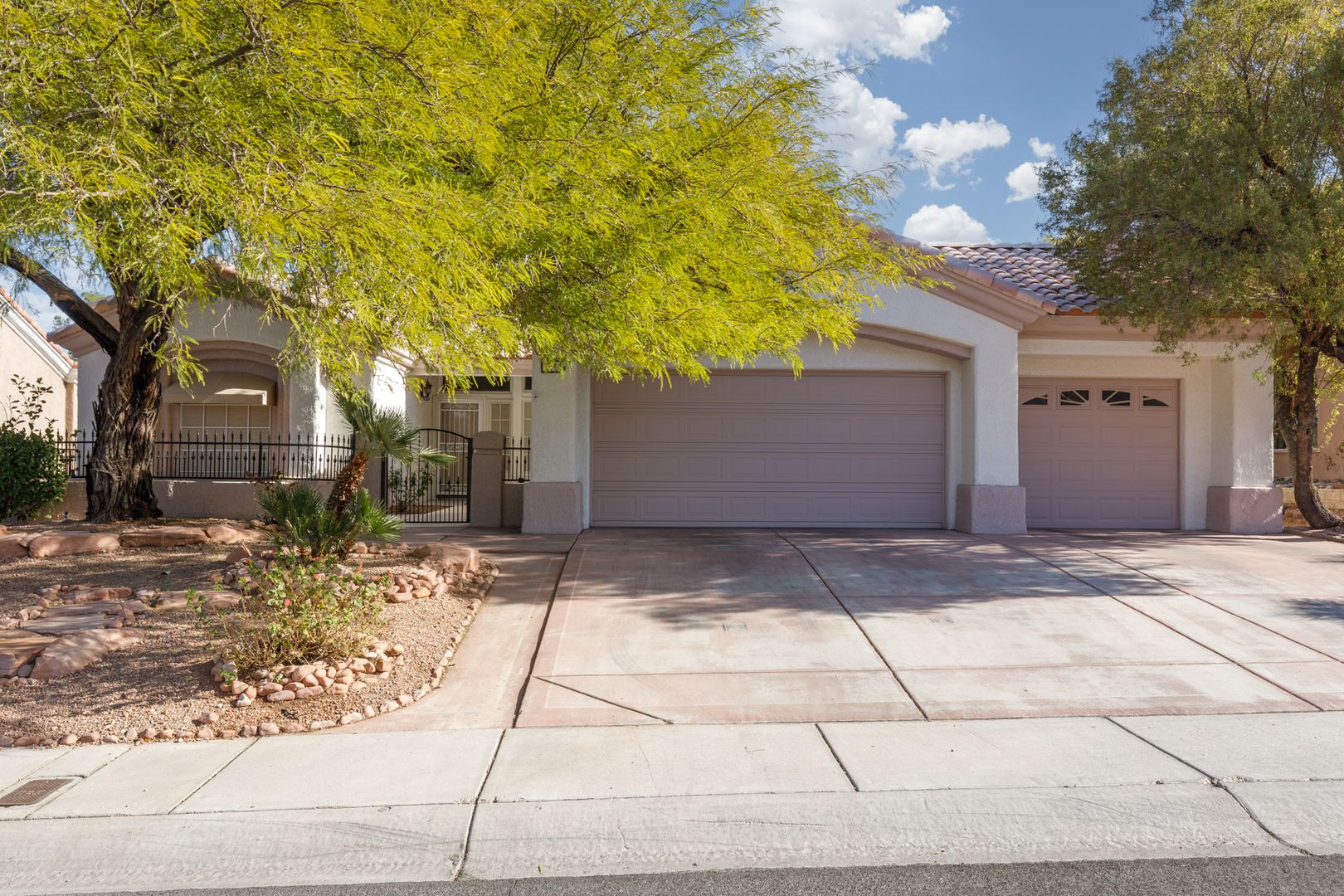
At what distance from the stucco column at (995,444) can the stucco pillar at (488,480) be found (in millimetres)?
6817

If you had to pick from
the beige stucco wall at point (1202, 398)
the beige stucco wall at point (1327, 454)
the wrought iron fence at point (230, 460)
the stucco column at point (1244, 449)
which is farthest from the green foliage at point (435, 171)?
the beige stucco wall at point (1327, 454)

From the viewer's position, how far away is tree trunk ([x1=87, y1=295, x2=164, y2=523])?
453 inches

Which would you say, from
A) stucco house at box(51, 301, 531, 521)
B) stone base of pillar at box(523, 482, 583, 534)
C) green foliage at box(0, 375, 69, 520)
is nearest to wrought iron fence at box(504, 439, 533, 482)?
stucco house at box(51, 301, 531, 521)

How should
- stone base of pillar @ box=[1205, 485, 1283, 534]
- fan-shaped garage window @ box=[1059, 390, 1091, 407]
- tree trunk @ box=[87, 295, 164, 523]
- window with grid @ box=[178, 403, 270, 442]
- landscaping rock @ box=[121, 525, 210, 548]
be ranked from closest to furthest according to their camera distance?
landscaping rock @ box=[121, 525, 210, 548], tree trunk @ box=[87, 295, 164, 523], stone base of pillar @ box=[1205, 485, 1283, 534], fan-shaped garage window @ box=[1059, 390, 1091, 407], window with grid @ box=[178, 403, 270, 442]

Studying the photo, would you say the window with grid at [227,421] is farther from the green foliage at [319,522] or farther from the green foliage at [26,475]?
the green foliage at [319,522]

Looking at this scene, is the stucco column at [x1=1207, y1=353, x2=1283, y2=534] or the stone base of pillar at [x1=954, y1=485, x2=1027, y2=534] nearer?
the stone base of pillar at [x1=954, y1=485, x2=1027, y2=534]

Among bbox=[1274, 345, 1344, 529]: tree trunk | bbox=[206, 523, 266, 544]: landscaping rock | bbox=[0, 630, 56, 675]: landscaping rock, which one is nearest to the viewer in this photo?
bbox=[0, 630, 56, 675]: landscaping rock

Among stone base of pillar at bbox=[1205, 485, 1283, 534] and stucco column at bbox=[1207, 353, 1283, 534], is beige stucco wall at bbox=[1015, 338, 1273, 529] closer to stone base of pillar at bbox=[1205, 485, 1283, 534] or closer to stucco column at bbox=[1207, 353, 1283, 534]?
stucco column at bbox=[1207, 353, 1283, 534]

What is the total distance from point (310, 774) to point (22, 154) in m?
4.17

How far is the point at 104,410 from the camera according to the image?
11766 millimetres

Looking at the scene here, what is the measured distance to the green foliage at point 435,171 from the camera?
654 cm

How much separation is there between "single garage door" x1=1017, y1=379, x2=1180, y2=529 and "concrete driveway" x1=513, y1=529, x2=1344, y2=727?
9.75ft

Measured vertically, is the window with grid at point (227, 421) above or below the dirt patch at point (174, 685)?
above

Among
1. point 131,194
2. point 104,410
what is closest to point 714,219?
point 131,194
